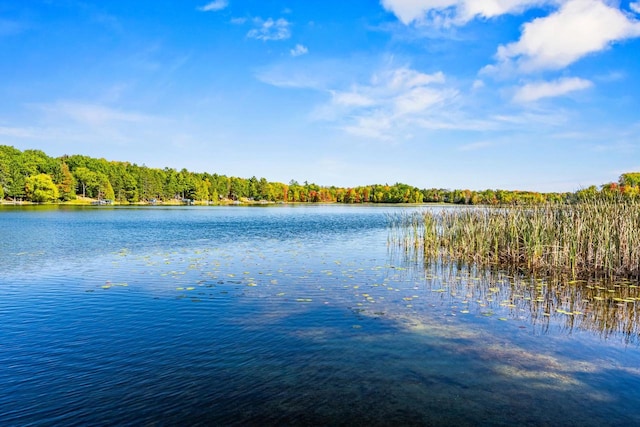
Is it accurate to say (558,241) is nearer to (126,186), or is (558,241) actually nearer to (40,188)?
(40,188)

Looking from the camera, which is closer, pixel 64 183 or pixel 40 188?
pixel 40 188

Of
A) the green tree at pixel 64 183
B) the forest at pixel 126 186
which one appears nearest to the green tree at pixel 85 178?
the forest at pixel 126 186

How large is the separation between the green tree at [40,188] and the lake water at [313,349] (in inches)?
4088

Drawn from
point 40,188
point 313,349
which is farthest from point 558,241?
point 40,188

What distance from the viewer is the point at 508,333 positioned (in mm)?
9508

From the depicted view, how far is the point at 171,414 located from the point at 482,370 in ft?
18.2

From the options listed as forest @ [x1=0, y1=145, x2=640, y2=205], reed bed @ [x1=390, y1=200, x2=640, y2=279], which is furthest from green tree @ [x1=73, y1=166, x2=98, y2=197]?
reed bed @ [x1=390, y1=200, x2=640, y2=279]

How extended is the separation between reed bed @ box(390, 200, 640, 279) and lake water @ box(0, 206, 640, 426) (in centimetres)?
212

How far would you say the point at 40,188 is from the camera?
334ft

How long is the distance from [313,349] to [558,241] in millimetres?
14209

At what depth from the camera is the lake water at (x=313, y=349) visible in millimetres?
5969

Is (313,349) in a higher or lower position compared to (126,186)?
lower

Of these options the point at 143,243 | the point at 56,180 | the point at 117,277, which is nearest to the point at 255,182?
the point at 56,180

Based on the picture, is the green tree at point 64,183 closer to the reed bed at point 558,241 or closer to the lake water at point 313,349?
the lake water at point 313,349
